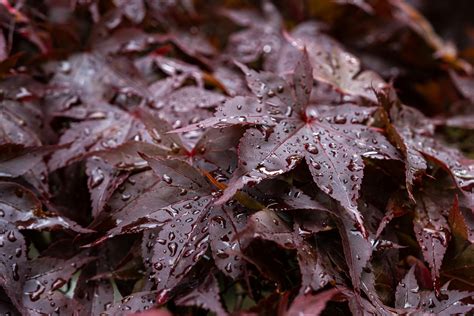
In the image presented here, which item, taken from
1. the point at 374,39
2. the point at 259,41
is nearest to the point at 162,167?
the point at 259,41

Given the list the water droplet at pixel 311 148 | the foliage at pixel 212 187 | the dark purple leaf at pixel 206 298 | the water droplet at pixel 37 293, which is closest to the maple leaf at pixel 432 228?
the foliage at pixel 212 187

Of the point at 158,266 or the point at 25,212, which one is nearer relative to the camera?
the point at 158,266

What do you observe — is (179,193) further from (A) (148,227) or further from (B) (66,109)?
(B) (66,109)

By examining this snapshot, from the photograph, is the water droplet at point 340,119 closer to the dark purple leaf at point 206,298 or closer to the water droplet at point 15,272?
the dark purple leaf at point 206,298

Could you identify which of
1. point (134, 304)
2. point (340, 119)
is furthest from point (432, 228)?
point (134, 304)

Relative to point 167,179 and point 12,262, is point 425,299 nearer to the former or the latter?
point 167,179

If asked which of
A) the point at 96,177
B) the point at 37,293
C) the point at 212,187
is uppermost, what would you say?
the point at 212,187

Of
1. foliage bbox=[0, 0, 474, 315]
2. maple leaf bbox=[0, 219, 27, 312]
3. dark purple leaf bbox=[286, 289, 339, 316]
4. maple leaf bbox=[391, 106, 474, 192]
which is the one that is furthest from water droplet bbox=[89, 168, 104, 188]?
maple leaf bbox=[391, 106, 474, 192]

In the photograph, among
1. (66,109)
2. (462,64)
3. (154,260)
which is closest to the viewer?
(154,260)

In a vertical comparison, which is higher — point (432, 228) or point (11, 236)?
point (432, 228)
